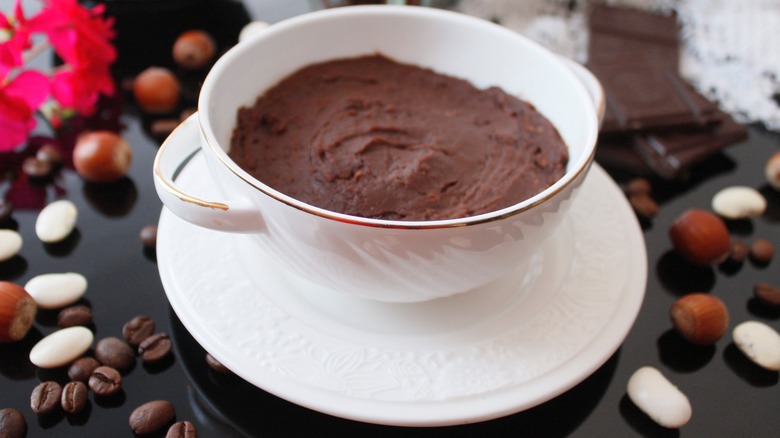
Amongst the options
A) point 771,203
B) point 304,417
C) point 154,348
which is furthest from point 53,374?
point 771,203

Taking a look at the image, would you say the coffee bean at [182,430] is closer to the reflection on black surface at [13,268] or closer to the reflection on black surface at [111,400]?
the reflection on black surface at [111,400]

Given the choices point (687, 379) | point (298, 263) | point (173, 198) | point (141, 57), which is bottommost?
point (687, 379)

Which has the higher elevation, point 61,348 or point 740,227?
point 61,348

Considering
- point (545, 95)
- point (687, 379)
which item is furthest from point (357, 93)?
point (687, 379)

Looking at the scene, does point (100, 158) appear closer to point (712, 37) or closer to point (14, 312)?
point (14, 312)

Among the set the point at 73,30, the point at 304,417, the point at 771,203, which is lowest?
the point at 771,203

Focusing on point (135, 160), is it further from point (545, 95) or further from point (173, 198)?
point (545, 95)
